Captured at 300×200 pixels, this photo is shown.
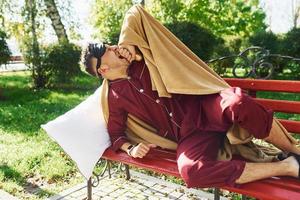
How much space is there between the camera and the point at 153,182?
3902 millimetres

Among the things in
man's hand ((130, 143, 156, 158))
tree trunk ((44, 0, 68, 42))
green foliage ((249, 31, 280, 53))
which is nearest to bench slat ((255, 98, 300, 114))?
man's hand ((130, 143, 156, 158))

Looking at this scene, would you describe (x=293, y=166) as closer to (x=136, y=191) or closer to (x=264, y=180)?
(x=264, y=180)

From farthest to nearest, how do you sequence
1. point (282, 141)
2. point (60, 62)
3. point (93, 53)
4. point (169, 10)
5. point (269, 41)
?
point (169, 10) < point (269, 41) < point (60, 62) < point (93, 53) < point (282, 141)

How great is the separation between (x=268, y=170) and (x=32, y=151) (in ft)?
11.1

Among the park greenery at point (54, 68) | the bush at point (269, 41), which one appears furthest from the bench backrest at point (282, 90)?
the bush at point (269, 41)

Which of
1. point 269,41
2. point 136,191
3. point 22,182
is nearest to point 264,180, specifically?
point 136,191

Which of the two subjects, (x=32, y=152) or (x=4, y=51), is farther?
(x=4, y=51)

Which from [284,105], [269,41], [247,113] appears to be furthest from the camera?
[269,41]

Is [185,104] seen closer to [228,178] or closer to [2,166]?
[228,178]

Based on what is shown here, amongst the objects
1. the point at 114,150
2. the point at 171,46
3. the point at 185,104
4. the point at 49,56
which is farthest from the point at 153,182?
the point at 49,56

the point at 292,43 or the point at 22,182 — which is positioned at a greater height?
the point at 292,43

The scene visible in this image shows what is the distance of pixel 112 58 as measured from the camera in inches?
115

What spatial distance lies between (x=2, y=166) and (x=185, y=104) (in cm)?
266

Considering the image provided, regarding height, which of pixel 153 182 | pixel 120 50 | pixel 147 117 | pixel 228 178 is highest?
pixel 120 50
